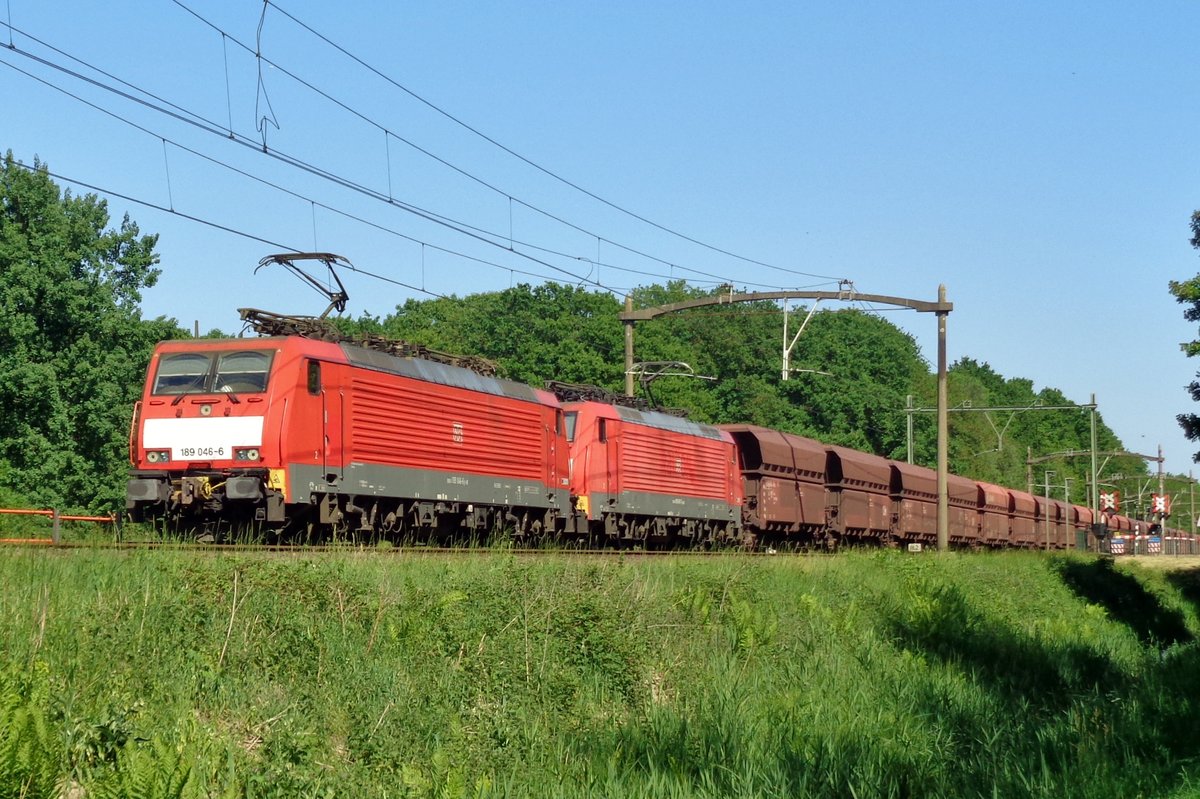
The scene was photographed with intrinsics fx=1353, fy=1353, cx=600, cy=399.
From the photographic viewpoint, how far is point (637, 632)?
50.9 ft

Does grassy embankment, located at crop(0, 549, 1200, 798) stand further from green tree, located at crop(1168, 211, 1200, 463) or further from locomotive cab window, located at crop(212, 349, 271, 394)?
green tree, located at crop(1168, 211, 1200, 463)

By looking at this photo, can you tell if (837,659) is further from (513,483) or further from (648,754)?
(513,483)

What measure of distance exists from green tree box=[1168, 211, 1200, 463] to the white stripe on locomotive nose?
2514 centimetres

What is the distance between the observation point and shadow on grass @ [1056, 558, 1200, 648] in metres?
33.7

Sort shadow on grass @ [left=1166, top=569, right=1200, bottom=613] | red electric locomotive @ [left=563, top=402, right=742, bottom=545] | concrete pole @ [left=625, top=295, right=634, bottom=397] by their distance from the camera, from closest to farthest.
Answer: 1. red electric locomotive @ [left=563, top=402, right=742, bottom=545]
2. concrete pole @ [left=625, top=295, right=634, bottom=397]
3. shadow on grass @ [left=1166, top=569, right=1200, bottom=613]

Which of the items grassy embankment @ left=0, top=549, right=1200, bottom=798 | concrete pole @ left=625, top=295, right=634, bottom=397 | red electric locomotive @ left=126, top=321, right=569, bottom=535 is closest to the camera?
grassy embankment @ left=0, top=549, right=1200, bottom=798

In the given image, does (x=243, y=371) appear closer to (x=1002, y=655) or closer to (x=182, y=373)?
(x=182, y=373)

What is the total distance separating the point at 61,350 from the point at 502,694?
42502 millimetres

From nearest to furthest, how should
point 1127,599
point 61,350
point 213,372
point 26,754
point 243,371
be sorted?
point 26,754 < point 243,371 < point 213,372 < point 1127,599 < point 61,350

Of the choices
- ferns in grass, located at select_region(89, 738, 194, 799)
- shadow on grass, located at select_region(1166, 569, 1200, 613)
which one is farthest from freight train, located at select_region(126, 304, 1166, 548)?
shadow on grass, located at select_region(1166, 569, 1200, 613)

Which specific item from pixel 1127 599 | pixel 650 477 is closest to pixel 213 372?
pixel 650 477

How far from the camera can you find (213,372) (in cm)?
2070

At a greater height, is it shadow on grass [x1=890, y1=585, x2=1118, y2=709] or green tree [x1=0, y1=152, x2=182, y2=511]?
green tree [x1=0, y1=152, x2=182, y2=511]

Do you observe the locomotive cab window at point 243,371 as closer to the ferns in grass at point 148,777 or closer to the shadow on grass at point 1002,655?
the shadow on grass at point 1002,655
